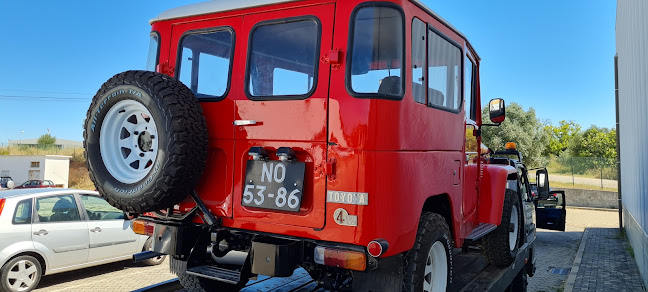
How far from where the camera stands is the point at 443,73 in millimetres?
3932

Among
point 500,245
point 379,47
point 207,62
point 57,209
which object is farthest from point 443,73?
point 57,209

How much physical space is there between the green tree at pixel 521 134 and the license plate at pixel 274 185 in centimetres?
3721

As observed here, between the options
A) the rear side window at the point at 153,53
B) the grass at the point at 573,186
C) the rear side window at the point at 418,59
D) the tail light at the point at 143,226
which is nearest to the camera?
the rear side window at the point at 418,59

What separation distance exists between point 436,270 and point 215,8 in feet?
8.87

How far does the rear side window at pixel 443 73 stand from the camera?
12.0ft

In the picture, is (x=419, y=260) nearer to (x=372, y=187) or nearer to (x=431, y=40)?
(x=372, y=187)

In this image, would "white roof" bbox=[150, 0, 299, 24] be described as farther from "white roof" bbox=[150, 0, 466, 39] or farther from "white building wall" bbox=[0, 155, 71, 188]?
"white building wall" bbox=[0, 155, 71, 188]

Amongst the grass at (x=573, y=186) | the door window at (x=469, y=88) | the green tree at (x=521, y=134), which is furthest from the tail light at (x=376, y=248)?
the green tree at (x=521, y=134)

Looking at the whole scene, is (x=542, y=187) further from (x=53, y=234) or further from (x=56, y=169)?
(x=56, y=169)

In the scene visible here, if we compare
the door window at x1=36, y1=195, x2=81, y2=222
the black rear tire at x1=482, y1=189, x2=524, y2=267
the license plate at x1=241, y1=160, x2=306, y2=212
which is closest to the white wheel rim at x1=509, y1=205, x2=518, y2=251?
the black rear tire at x1=482, y1=189, x2=524, y2=267

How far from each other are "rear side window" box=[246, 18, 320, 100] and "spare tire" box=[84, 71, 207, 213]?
51 cm

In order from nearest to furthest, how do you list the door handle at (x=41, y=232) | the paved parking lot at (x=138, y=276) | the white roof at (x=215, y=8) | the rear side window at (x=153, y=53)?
1. the white roof at (x=215, y=8)
2. the rear side window at (x=153, y=53)
3. the door handle at (x=41, y=232)
4. the paved parking lot at (x=138, y=276)

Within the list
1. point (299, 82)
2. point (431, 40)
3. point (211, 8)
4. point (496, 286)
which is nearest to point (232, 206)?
point (299, 82)

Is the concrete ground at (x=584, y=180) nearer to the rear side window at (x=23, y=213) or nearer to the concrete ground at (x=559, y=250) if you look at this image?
the concrete ground at (x=559, y=250)
